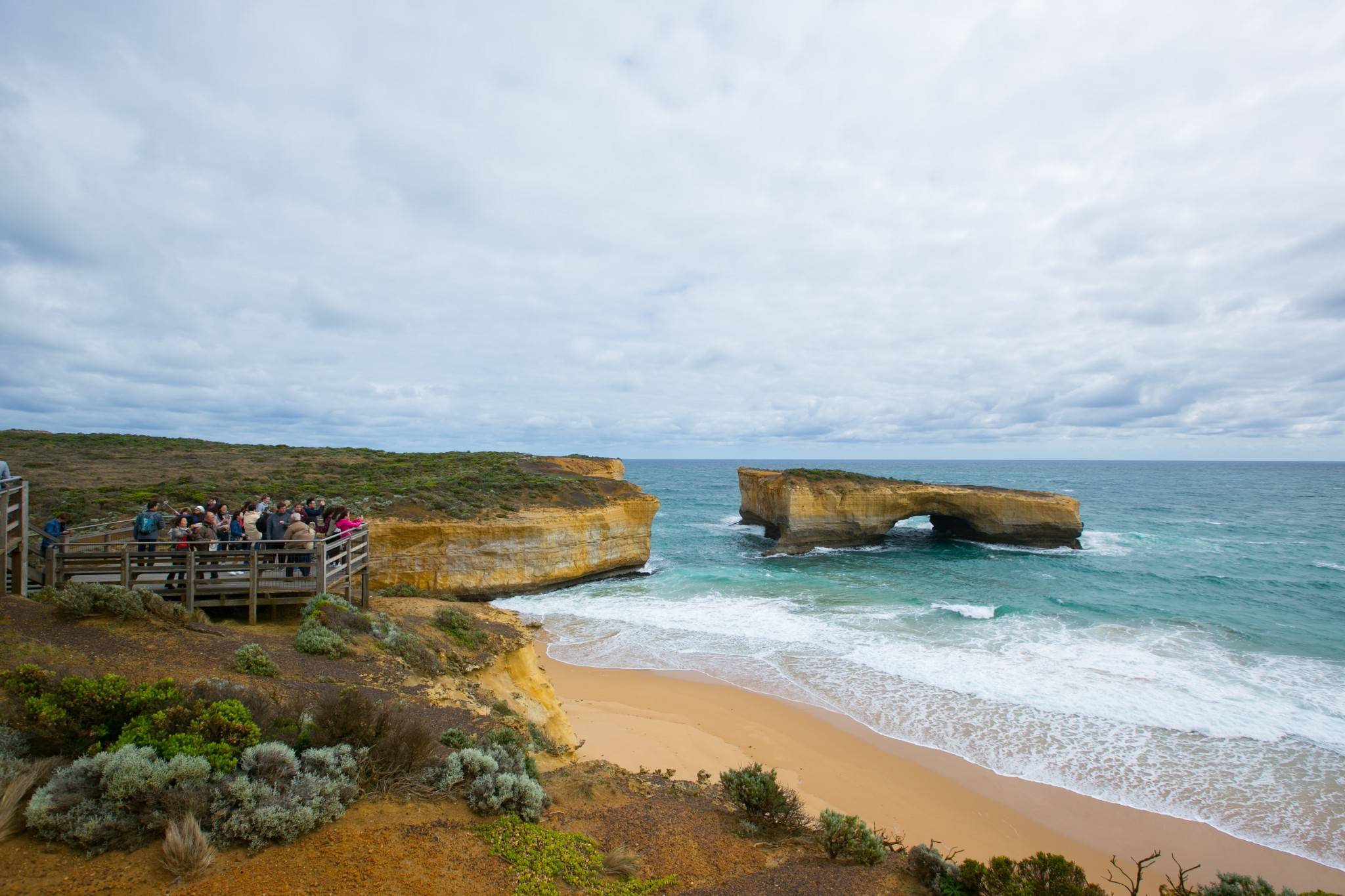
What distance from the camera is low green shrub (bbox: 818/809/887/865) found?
18.0 feet

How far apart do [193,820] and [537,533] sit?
17603mm

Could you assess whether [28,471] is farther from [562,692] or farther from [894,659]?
[894,659]

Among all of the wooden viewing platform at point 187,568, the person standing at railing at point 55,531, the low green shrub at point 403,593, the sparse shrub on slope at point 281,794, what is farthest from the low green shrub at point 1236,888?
the person standing at railing at point 55,531

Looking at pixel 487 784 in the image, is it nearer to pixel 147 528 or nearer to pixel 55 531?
pixel 147 528

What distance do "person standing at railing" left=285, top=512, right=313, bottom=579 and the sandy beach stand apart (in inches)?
228

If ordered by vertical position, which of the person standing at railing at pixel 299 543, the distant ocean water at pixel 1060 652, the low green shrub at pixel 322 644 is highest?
the person standing at railing at pixel 299 543

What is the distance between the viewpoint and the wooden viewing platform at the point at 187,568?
29.6 feet

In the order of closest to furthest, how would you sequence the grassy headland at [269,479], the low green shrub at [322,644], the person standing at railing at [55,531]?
the low green shrub at [322,644], the person standing at railing at [55,531], the grassy headland at [269,479]

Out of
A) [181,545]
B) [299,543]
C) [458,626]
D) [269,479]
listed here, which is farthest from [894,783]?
[269,479]

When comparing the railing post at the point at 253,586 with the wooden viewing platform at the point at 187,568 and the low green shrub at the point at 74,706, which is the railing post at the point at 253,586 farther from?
the low green shrub at the point at 74,706

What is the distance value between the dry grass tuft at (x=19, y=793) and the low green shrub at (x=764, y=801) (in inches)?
224

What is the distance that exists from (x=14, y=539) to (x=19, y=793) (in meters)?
6.99

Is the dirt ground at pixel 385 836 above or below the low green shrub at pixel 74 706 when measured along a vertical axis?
below

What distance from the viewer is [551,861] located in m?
4.79
